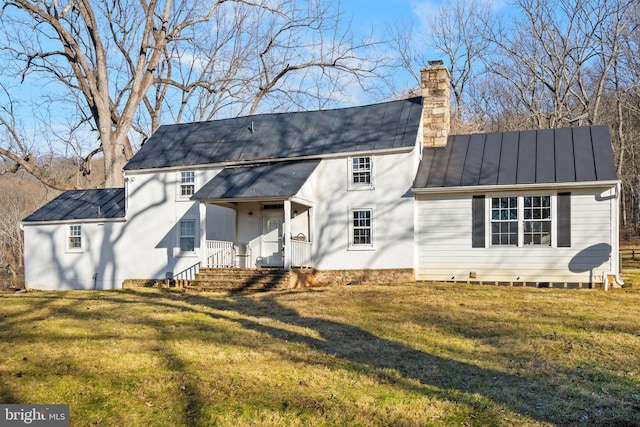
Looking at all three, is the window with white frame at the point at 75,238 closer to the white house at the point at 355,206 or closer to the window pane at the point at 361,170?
the white house at the point at 355,206

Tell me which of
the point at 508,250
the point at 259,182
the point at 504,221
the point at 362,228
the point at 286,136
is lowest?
the point at 508,250

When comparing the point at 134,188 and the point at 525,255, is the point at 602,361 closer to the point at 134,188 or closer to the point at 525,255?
the point at 525,255

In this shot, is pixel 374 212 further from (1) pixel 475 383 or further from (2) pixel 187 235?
(1) pixel 475 383

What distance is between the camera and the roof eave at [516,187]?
15.8 meters

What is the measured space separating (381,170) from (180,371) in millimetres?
11979

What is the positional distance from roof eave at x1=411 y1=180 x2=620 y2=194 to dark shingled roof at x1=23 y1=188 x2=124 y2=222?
11229 mm

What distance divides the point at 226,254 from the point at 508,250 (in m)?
8.74

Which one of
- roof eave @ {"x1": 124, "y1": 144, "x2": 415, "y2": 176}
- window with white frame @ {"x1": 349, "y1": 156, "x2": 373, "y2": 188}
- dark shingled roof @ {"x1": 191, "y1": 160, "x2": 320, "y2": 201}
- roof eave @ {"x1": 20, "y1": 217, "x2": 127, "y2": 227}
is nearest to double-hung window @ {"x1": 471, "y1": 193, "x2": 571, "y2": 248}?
roof eave @ {"x1": 124, "y1": 144, "x2": 415, "y2": 176}

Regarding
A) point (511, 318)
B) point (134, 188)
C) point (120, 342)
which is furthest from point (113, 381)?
point (134, 188)

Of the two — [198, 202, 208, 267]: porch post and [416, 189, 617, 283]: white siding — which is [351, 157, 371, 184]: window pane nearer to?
[416, 189, 617, 283]: white siding

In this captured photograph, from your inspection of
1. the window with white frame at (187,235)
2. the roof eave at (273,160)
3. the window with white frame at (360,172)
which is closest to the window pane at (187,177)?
the roof eave at (273,160)

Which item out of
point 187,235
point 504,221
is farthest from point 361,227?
point 187,235

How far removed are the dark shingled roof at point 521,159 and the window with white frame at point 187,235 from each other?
7.87 m

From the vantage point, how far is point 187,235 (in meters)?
20.5
